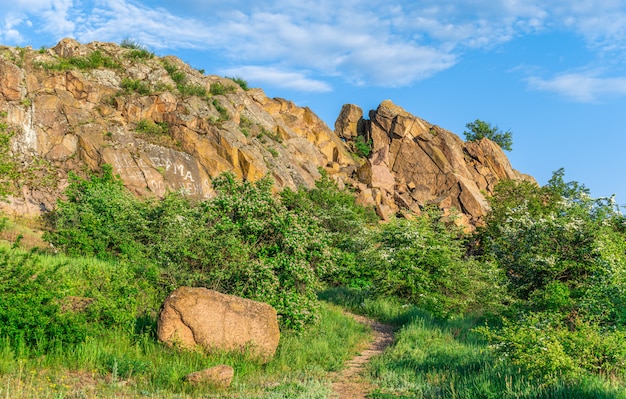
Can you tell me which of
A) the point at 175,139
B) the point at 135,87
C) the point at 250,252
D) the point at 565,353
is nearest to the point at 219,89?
the point at 135,87

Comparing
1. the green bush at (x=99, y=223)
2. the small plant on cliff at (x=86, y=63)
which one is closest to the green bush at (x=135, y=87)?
the small plant on cliff at (x=86, y=63)

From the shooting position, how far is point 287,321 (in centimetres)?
1411

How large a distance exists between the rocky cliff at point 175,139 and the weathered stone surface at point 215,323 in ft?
38.8

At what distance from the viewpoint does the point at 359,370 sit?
41.3 feet

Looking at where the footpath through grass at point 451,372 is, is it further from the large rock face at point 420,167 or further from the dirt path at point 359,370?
the large rock face at point 420,167

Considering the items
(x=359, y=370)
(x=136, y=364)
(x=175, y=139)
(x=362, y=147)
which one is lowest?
(x=359, y=370)

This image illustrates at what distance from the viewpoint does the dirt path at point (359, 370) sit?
1060cm

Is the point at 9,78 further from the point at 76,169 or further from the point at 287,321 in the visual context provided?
the point at 287,321

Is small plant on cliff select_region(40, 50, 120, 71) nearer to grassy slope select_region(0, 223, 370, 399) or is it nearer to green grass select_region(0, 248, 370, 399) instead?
green grass select_region(0, 248, 370, 399)

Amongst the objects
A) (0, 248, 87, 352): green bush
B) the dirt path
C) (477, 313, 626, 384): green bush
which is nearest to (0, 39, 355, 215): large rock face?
the dirt path

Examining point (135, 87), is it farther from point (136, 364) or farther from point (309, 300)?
point (136, 364)

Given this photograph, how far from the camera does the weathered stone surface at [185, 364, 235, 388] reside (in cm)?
945

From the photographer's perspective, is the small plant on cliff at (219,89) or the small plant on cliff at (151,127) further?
the small plant on cliff at (219,89)

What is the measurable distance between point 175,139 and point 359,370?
104ft
